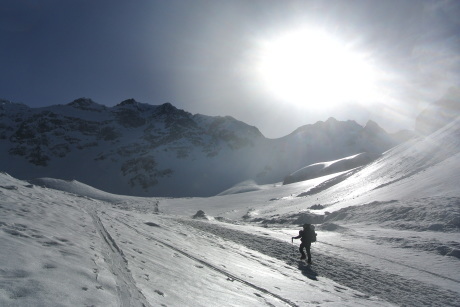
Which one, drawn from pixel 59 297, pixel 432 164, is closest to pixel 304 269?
pixel 59 297

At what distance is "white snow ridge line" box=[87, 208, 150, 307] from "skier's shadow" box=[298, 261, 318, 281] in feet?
23.4

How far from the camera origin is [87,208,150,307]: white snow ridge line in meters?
6.11

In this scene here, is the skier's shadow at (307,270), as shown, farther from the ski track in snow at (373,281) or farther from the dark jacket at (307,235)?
the dark jacket at (307,235)

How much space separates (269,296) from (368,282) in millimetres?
5442

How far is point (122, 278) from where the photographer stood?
24.0ft

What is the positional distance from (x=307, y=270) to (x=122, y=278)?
28.4ft

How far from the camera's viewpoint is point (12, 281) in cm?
534

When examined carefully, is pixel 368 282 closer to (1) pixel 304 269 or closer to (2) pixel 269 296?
(1) pixel 304 269

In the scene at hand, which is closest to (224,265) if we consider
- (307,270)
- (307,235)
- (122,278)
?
(307,270)

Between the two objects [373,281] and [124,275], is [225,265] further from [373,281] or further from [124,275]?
[373,281]

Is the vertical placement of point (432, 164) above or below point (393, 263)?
above

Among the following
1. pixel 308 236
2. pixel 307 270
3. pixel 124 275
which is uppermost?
pixel 308 236

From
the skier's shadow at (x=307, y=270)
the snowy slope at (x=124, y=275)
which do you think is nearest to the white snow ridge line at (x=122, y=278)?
the snowy slope at (x=124, y=275)

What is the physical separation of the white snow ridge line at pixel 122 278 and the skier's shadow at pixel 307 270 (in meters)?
7.12
